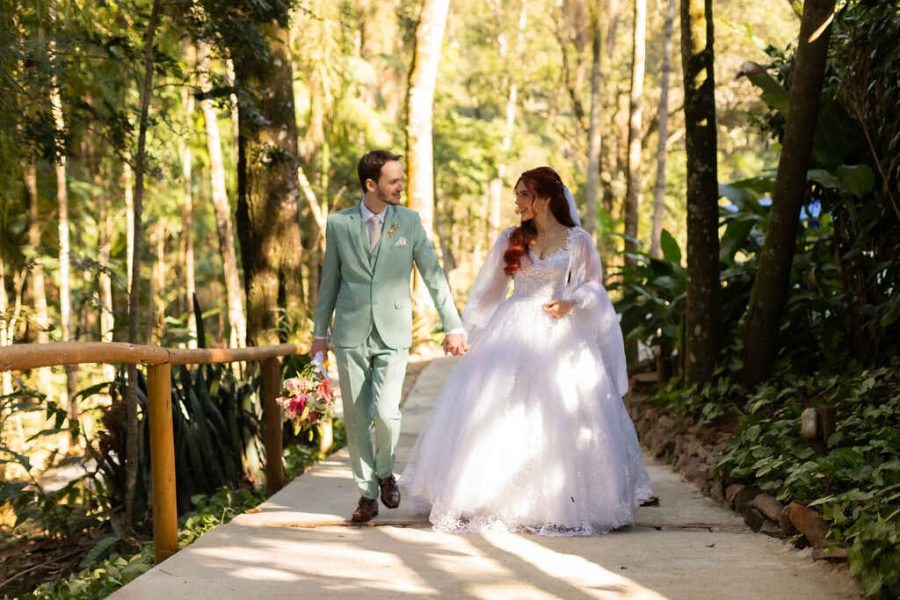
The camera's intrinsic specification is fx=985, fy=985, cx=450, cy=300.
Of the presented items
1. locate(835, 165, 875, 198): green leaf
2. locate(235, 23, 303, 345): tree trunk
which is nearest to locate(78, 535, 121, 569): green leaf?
locate(235, 23, 303, 345): tree trunk

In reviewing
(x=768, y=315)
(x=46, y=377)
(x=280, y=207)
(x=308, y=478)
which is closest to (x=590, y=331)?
(x=768, y=315)

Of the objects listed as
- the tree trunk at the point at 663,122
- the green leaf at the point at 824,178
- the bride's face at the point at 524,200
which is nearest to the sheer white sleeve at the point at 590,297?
the bride's face at the point at 524,200

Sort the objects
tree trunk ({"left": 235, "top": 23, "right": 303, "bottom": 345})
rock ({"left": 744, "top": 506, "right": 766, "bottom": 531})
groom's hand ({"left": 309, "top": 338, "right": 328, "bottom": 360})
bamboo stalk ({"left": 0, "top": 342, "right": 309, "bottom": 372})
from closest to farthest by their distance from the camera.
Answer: bamboo stalk ({"left": 0, "top": 342, "right": 309, "bottom": 372}) < rock ({"left": 744, "top": 506, "right": 766, "bottom": 531}) < groom's hand ({"left": 309, "top": 338, "right": 328, "bottom": 360}) < tree trunk ({"left": 235, "top": 23, "right": 303, "bottom": 345})

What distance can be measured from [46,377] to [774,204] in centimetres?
1308

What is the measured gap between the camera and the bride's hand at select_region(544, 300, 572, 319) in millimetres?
4949

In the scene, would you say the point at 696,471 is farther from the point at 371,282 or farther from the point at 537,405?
the point at 371,282

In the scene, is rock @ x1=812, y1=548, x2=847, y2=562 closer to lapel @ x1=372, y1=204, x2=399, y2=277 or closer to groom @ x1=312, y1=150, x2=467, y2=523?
groom @ x1=312, y1=150, x2=467, y2=523

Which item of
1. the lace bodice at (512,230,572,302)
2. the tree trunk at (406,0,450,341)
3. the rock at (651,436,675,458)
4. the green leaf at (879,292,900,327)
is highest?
the tree trunk at (406,0,450,341)

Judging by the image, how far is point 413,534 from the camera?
14.6 feet

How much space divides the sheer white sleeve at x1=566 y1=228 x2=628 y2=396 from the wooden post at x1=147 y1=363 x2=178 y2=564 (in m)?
2.07

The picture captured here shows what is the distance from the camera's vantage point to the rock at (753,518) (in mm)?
4484

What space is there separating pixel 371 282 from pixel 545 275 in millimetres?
949

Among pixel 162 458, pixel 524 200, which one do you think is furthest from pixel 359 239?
pixel 162 458

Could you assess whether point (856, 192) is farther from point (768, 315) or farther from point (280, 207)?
point (280, 207)
